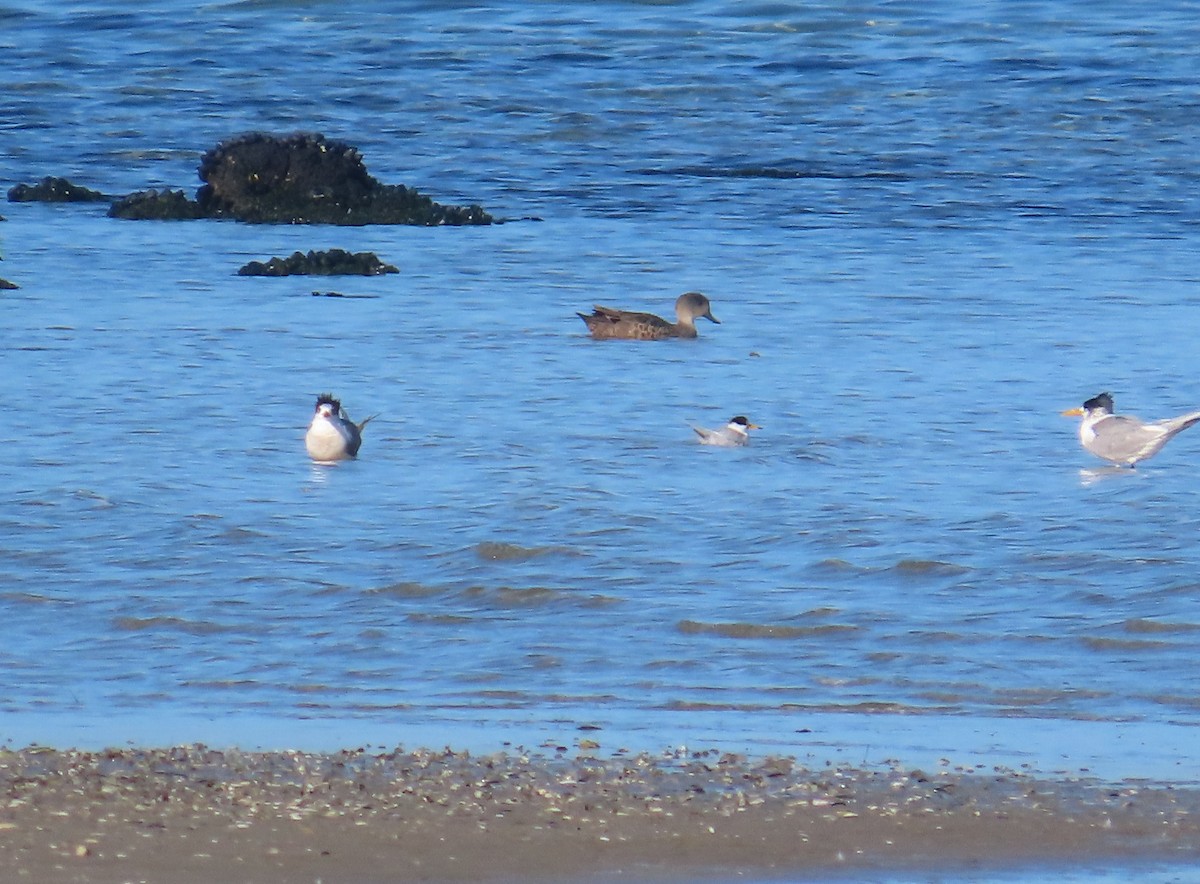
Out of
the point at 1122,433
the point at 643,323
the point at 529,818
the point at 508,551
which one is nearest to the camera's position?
the point at 529,818

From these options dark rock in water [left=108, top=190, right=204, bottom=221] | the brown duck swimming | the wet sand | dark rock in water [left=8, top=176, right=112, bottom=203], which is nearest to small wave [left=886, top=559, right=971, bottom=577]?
the wet sand

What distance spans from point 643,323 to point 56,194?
31.9 feet

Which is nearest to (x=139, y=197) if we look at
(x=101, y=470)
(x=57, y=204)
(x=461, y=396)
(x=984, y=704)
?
(x=57, y=204)

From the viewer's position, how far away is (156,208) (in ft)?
65.4

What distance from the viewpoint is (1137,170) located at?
2277 cm

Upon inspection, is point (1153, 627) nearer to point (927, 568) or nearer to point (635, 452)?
point (927, 568)

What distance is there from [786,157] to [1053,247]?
677cm

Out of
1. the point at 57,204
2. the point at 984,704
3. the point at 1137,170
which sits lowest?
the point at 984,704

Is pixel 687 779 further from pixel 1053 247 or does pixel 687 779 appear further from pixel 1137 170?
pixel 1137 170

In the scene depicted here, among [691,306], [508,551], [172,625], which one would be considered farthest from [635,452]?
[691,306]

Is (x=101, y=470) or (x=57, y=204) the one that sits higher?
(x=57, y=204)

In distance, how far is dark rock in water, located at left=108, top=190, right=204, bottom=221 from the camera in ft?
65.2

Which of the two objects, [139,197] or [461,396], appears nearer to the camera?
[461,396]

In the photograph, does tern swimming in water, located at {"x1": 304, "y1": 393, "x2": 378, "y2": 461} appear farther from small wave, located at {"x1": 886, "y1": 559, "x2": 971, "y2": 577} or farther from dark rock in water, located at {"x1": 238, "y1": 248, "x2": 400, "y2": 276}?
dark rock in water, located at {"x1": 238, "y1": 248, "x2": 400, "y2": 276}
